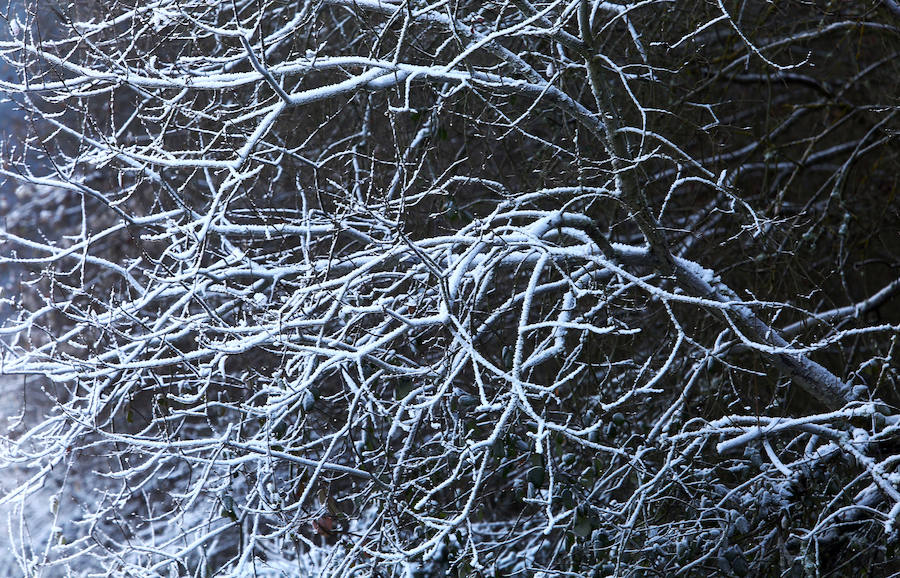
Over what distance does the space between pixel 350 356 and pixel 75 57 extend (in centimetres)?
546

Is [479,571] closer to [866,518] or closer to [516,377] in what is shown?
[516,377]

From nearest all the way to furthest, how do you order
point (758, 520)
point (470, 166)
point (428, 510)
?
1. point (428, 510)
2. point (758, 520)
3. point (470, 166)

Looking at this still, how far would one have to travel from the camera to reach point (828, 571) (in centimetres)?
456

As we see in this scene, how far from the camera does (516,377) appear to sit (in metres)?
3.76

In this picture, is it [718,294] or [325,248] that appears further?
[325,248]

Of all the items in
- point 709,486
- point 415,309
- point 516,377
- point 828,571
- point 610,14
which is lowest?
point 828,571

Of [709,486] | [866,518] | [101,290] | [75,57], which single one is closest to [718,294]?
[709,486]

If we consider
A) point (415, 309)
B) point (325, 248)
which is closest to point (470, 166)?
point (325, 248)

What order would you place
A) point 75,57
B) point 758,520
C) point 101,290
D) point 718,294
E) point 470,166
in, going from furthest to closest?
point 101,290 → point 75,57 → point 470,166 → point 718,294 → point 758,520

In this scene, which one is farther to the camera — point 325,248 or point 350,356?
point 325,248

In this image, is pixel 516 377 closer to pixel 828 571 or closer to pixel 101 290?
pixel 828 571

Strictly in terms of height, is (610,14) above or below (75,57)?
above

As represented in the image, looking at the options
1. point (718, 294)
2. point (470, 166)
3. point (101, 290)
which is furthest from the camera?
point (101, 290)

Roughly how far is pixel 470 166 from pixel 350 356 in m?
2.90
